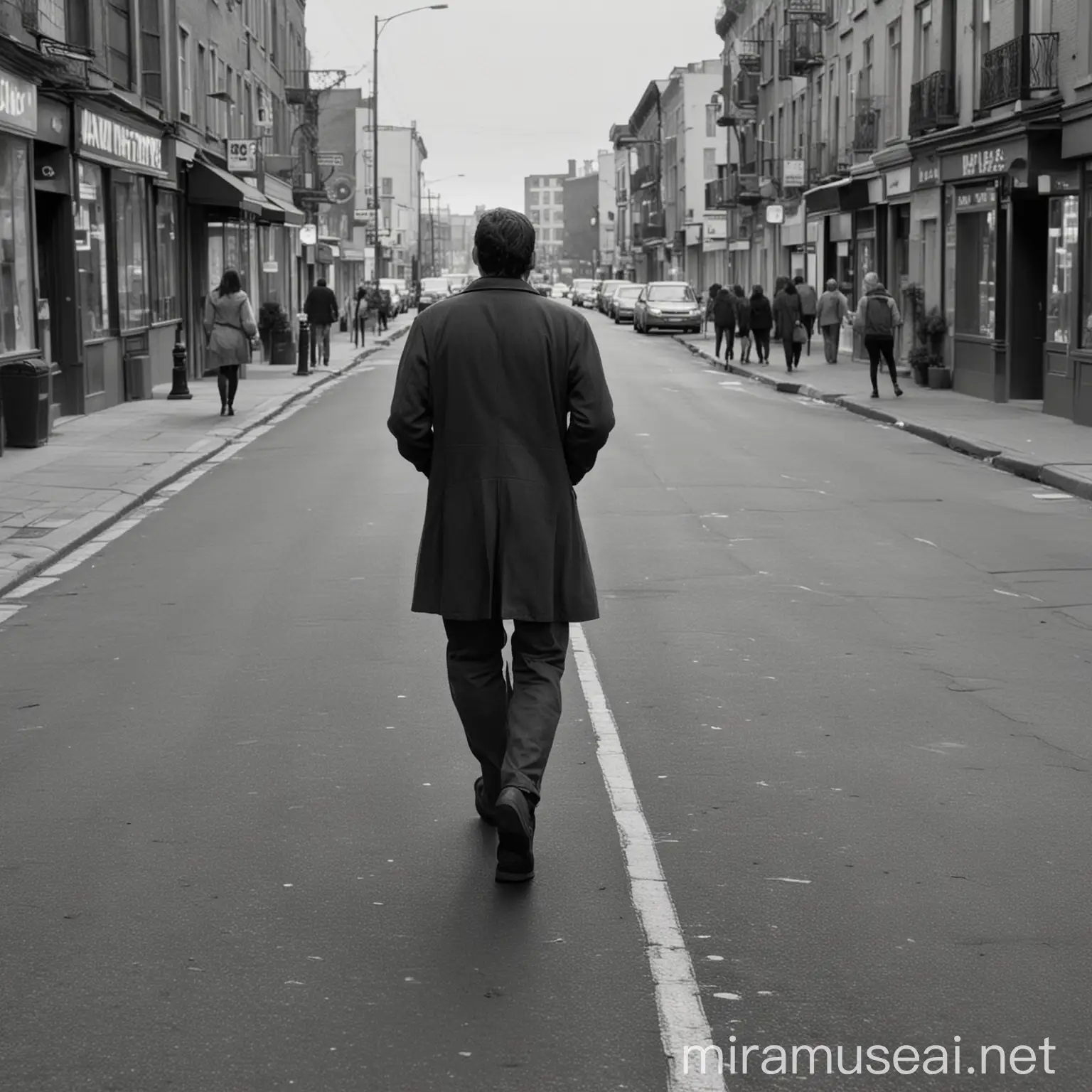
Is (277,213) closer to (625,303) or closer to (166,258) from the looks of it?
(166,258)

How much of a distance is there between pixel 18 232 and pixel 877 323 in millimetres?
12706

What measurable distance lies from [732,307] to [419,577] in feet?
120

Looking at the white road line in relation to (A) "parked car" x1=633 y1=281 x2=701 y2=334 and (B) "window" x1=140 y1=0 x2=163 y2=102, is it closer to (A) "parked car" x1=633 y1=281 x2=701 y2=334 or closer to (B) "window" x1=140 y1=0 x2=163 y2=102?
(B) "window" x1=140 y1=0 x2=163 y2=102

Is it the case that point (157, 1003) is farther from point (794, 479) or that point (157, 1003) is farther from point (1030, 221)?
point (1030, 221)

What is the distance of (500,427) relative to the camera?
5594 mm

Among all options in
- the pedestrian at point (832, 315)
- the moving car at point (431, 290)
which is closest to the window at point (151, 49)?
the pedestrian at point (832, 315)

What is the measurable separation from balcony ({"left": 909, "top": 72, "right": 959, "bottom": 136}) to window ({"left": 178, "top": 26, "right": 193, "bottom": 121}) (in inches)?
513

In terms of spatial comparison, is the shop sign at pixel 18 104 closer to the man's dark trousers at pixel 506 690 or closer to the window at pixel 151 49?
the window at pixel 151 49

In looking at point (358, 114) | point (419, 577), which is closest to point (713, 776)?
point (419, 577)

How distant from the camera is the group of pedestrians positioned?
27.5 metres

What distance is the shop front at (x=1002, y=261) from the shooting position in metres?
24.6

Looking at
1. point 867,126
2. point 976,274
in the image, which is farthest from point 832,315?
point 976,274

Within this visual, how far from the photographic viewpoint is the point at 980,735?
737 cm

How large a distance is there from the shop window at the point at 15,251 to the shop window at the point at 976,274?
46.2 feet
